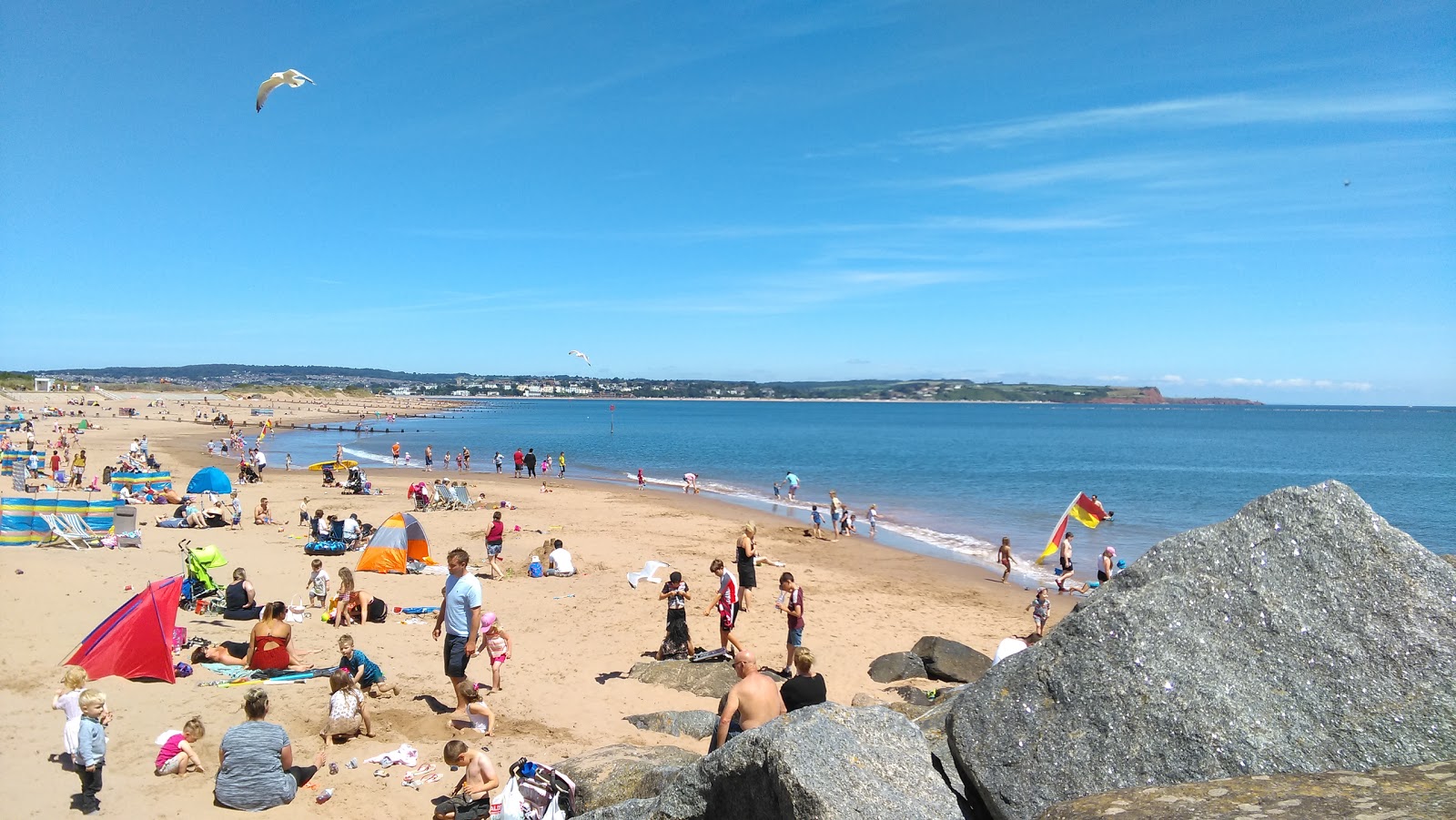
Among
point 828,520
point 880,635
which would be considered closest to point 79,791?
point 880,635

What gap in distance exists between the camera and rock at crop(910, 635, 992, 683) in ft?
37.8

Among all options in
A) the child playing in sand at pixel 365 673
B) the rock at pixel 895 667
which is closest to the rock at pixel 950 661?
the rock at pixel 895 667

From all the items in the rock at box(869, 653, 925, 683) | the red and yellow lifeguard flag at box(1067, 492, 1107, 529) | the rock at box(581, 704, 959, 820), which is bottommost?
the rock at box(869, 653, 925, 683)

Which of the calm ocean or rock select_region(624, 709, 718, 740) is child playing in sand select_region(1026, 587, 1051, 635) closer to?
rock select_region(624, 709, 718, 740)

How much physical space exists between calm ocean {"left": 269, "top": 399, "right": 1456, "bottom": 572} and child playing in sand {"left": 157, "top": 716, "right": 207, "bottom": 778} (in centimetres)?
1996

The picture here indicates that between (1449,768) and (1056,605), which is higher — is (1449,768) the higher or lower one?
the higher one

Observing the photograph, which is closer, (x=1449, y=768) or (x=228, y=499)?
(x=1449, y=768)

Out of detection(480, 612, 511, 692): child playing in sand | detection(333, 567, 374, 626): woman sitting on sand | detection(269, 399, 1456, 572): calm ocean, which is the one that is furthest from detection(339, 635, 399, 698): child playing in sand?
detection(269, 399, 1456, 572): calm ocean

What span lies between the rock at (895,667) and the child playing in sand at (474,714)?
5.50 metres

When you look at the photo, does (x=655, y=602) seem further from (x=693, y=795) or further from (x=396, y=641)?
(x=693, y=795)

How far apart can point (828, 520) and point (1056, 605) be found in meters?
14.0

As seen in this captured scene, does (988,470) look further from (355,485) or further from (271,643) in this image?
(271,643)

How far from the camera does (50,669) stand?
9734 mm

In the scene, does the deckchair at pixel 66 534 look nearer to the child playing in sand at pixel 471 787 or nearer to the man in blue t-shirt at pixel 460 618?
the man in blue t-shirt at pixel 460 618
